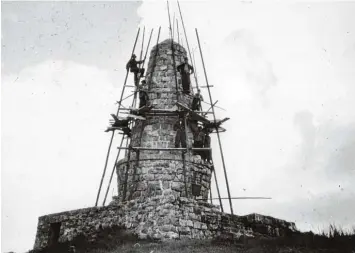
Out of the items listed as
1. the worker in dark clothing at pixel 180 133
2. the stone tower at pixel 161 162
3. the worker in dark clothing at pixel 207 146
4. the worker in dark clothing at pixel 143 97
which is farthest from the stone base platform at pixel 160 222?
the worker in dark clothing at pixel 143 97

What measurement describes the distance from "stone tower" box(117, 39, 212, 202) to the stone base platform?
2413 millimetres

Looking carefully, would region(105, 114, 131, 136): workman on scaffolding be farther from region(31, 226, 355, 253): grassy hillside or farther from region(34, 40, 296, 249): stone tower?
region(31, 226, 355, 253): grassy hillside

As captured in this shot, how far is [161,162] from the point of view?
1520 cm

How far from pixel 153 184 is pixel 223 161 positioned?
296 centimetres

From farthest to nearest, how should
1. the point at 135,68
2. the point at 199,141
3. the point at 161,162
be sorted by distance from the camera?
the point at 135,68, the point at 199,141, the point at 161,162

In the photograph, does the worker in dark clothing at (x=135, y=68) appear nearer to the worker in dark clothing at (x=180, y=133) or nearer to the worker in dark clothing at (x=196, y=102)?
the worker in dark clothing at (x=196, y=102)

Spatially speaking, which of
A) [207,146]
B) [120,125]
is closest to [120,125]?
[120,125]

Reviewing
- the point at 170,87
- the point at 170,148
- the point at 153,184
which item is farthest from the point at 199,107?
the point at 153,184

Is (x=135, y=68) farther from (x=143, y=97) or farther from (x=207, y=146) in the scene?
(x=207, y=146)

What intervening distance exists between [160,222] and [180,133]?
233 inches

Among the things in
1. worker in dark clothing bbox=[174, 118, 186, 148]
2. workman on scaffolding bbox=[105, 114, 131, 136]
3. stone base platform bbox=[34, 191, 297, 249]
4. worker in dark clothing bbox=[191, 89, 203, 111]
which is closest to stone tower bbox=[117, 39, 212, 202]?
worker in dark clothing bbox=[174, 118, 186, 148]

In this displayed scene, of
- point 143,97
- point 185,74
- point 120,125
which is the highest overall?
point 185,74

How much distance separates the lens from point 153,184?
14750 millimetres

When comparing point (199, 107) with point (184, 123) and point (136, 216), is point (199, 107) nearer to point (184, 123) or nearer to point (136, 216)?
point (184, 123)
